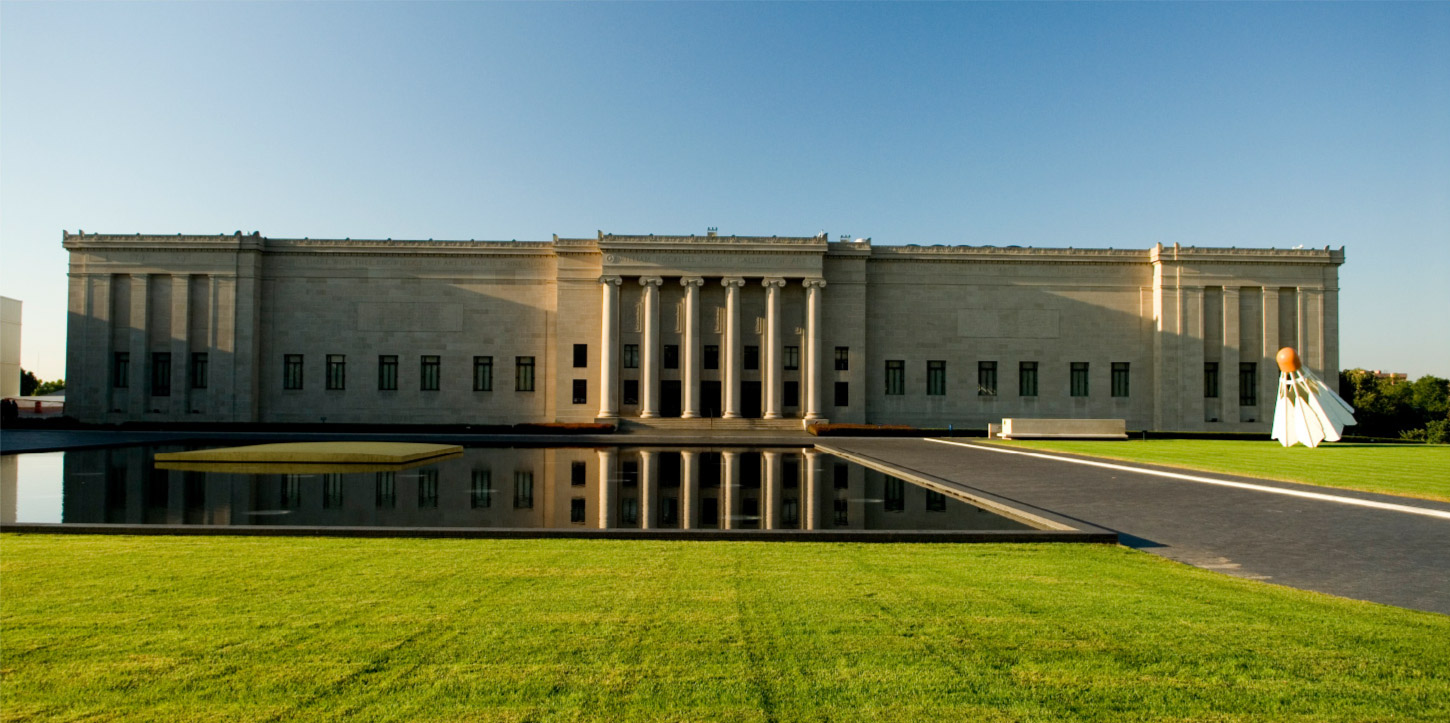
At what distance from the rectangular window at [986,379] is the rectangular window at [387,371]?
3762cm

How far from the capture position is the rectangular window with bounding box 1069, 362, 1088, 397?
52.5 m

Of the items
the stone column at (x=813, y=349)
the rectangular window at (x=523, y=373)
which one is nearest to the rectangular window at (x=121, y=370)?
the rectangular window at (x=523, y=373)

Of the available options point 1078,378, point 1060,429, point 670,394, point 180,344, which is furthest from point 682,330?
point 180,344

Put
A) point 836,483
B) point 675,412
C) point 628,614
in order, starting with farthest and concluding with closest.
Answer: point 675,412 → point 836,483 → point 628,614

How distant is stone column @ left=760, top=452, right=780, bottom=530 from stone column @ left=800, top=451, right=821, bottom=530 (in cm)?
52

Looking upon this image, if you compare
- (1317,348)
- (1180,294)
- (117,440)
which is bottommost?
(117,440)

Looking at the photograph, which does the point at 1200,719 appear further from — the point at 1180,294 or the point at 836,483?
the point at 1180,294

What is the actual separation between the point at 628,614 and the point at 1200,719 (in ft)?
13.9

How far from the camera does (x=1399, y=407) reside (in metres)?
69.9

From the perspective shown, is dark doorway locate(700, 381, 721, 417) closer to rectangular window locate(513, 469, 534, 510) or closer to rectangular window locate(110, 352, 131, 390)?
rectangular window locate(513, 469, 534, 510)

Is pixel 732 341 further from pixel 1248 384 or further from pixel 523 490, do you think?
pixel 1248 384

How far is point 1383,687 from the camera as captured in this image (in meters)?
5.36

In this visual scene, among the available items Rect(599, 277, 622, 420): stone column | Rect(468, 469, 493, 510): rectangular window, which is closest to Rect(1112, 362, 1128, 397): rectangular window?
Rect(599, 277, 622, 420): stone column

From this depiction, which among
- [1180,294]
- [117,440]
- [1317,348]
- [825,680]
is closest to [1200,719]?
[825,680]
